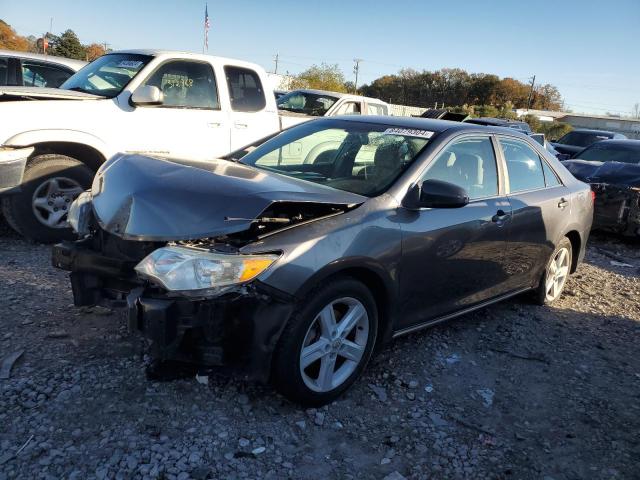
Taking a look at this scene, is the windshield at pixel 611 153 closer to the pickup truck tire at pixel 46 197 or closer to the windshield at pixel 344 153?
the windshield at pixel 344 153

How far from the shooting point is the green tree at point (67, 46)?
123 feet

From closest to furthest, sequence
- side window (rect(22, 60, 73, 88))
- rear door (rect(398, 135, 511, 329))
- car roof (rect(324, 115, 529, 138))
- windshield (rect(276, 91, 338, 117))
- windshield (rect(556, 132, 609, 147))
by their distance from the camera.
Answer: rear door (rect(398, 135, 511, 329)) → car roof (rect(324, 115, 529, 138)) → side window (rect(22, 60, 73, 88)) → windshield (rect(276, 91, 338, 117)) → windshield (rect(556, 132, 609, 147))

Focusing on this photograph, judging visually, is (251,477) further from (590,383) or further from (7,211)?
(7,211)

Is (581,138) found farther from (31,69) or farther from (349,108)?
(31,69)

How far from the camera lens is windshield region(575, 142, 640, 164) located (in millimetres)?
10906

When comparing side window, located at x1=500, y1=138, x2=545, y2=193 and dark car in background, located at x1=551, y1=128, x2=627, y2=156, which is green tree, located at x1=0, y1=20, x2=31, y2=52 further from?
side window, located at x1=500, y1=138, x2=545, y2=193

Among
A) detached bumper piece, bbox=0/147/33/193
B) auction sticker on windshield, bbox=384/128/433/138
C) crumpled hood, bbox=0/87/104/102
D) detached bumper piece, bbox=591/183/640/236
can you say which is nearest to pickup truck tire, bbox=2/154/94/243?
detached bumper piece, bbox=0/147/33/193

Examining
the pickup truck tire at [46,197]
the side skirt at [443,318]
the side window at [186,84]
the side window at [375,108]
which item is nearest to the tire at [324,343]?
the side skirt at [443,318]

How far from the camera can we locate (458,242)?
3771mm

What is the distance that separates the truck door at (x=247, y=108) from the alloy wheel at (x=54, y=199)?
2.00 m

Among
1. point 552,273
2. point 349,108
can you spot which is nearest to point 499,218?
point 552,273

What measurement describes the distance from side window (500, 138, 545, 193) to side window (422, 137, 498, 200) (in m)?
0.23

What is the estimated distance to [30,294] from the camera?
14.0ft

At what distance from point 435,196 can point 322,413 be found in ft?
4.73
